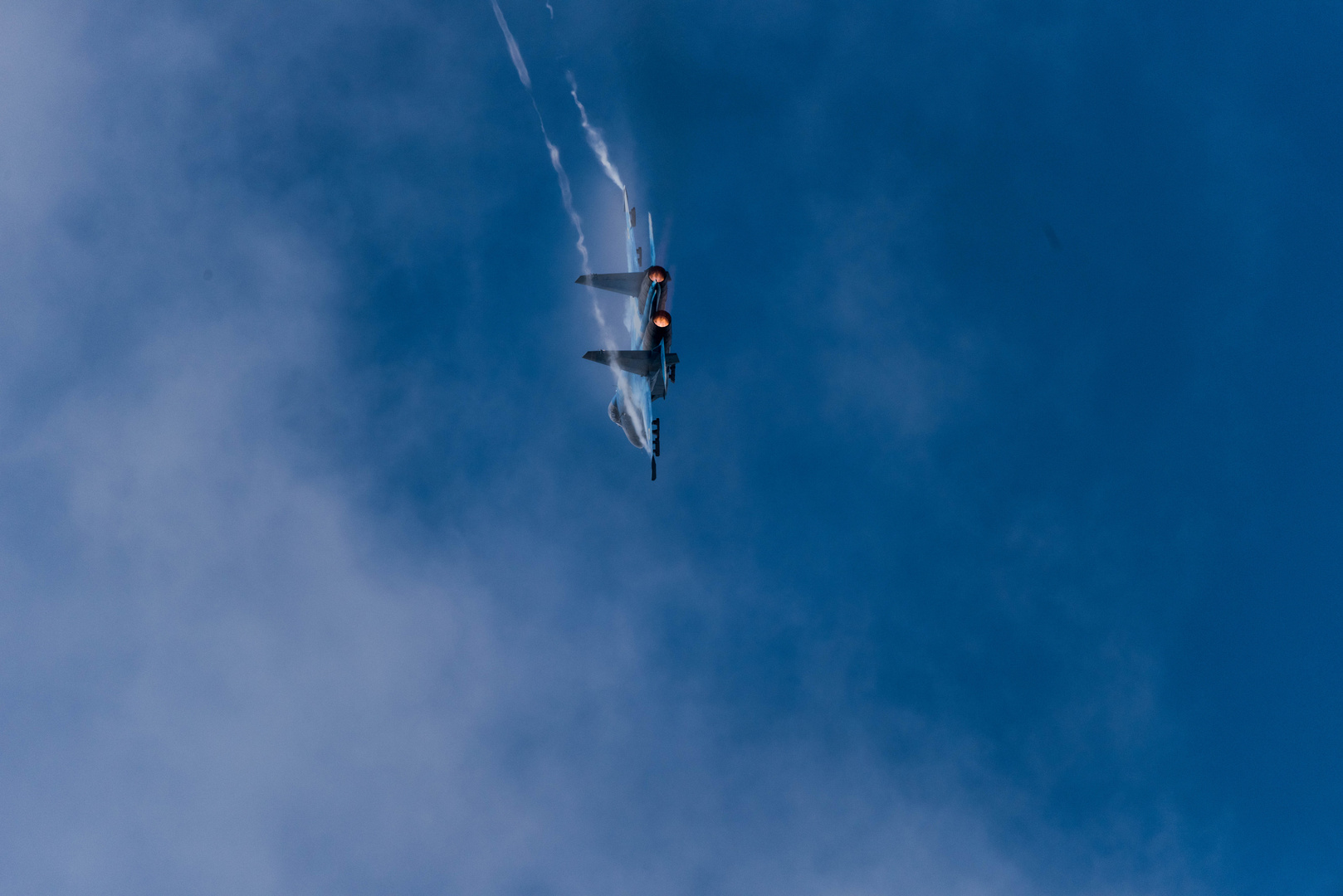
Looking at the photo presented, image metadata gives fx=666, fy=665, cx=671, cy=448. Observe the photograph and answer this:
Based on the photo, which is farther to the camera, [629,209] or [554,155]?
[554,155]

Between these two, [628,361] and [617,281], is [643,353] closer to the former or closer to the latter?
[628,361]

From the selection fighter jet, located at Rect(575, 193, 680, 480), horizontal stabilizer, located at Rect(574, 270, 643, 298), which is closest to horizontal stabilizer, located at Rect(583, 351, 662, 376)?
fighter jet, located at Rect(575, 193, 680, 480)

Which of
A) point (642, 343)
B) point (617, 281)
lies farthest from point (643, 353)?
point (617, 281)

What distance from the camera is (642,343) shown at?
6306 cm

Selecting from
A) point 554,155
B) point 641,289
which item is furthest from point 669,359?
point 554,155

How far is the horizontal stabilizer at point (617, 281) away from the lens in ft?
201

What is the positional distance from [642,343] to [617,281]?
6.10m

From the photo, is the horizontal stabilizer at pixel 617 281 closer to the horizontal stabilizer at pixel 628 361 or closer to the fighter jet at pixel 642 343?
the fighter jet at pixel 642 343

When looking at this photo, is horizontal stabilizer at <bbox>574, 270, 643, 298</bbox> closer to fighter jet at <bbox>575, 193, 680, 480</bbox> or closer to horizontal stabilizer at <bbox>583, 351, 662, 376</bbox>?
fighter jet at <bbox>575, 193, 680, 480</bbox>

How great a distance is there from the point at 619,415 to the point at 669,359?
12709mm

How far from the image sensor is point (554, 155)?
233ft

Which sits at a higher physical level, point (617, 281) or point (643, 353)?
point (617, 281)

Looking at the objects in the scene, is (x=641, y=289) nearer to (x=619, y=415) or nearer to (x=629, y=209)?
(x=629, y=209)

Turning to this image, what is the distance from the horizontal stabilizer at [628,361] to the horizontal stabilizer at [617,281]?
19.2 feet
